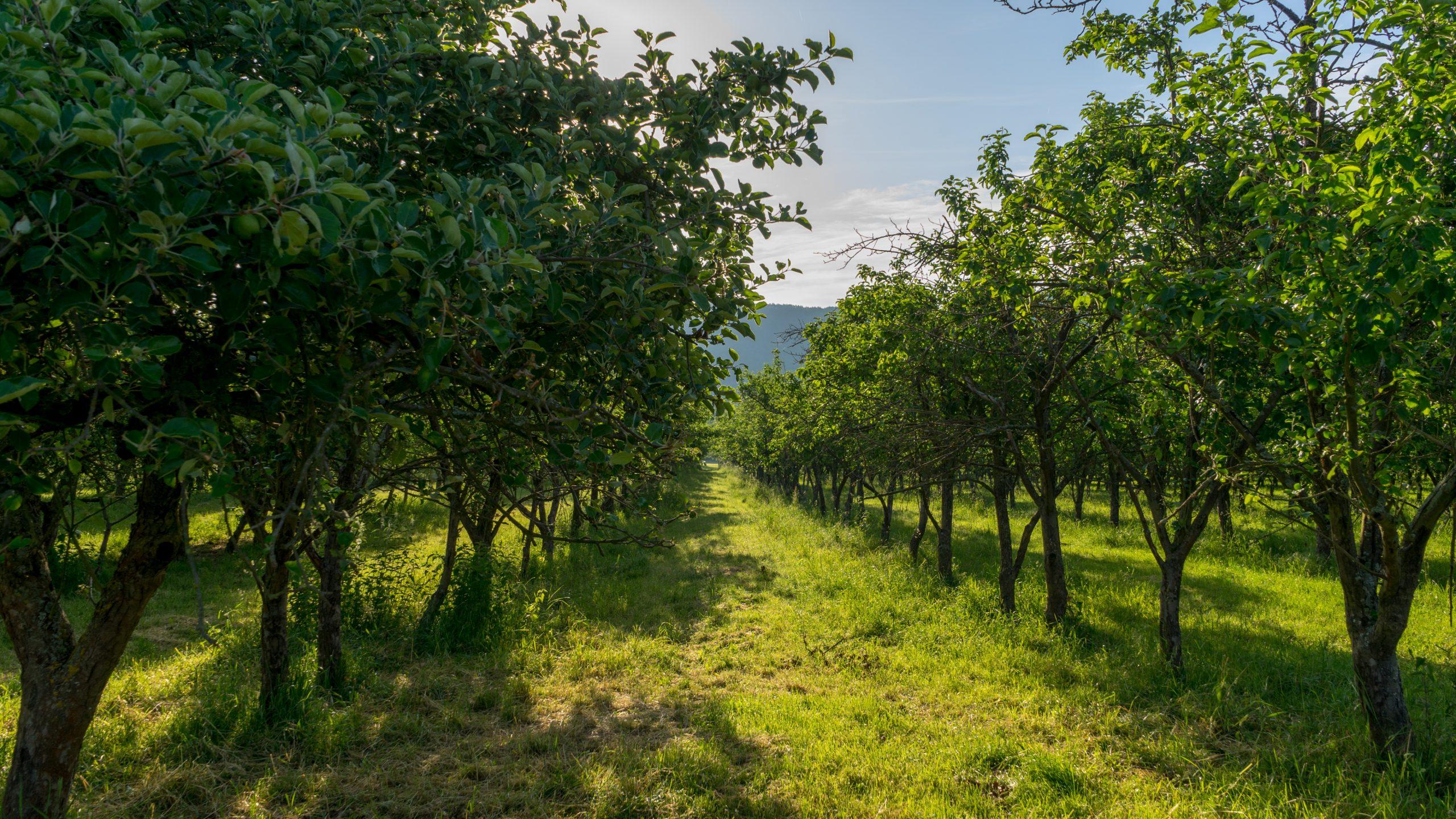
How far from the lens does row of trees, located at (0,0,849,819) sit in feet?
6.20

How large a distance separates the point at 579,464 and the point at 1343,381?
204 inches

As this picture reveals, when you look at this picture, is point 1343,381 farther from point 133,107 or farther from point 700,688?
point 700,688

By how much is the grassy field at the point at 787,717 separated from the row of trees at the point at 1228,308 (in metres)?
1.15

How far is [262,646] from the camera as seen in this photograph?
6855mm

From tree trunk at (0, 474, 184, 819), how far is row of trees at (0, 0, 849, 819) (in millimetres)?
17

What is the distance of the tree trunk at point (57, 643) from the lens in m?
4.25

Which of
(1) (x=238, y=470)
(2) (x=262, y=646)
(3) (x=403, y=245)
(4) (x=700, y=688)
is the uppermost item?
(3) (x=403, y=245)

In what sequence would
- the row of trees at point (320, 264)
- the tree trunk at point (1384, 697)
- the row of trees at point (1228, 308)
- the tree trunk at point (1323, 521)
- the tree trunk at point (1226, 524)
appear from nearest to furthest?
the row of trees at point (320, 264)
the row of trees at point (1228, 308)
the tree trunk at point (1384, 697)
the tree trunk at point (1323, 521)
the tree trunk at point (1226, 524)

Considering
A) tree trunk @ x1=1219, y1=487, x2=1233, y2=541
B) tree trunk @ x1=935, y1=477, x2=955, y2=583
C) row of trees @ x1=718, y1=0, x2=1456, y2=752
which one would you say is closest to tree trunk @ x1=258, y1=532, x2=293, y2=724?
row of trees @ x1=718, y1=0, x2=1456, y2=752

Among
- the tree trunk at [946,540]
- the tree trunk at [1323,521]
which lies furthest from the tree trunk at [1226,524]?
the tree trunk at [1323,521]

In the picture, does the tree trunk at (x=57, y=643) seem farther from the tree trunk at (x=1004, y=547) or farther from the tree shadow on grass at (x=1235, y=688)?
the tree trunk at (x=1004, y=547)

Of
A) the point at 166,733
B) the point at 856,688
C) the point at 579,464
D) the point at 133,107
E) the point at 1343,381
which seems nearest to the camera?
the point at 133,107

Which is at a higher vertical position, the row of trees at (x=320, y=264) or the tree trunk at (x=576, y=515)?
the row of trees at (x=320, y=264)

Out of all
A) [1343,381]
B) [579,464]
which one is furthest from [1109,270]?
[579,464]
